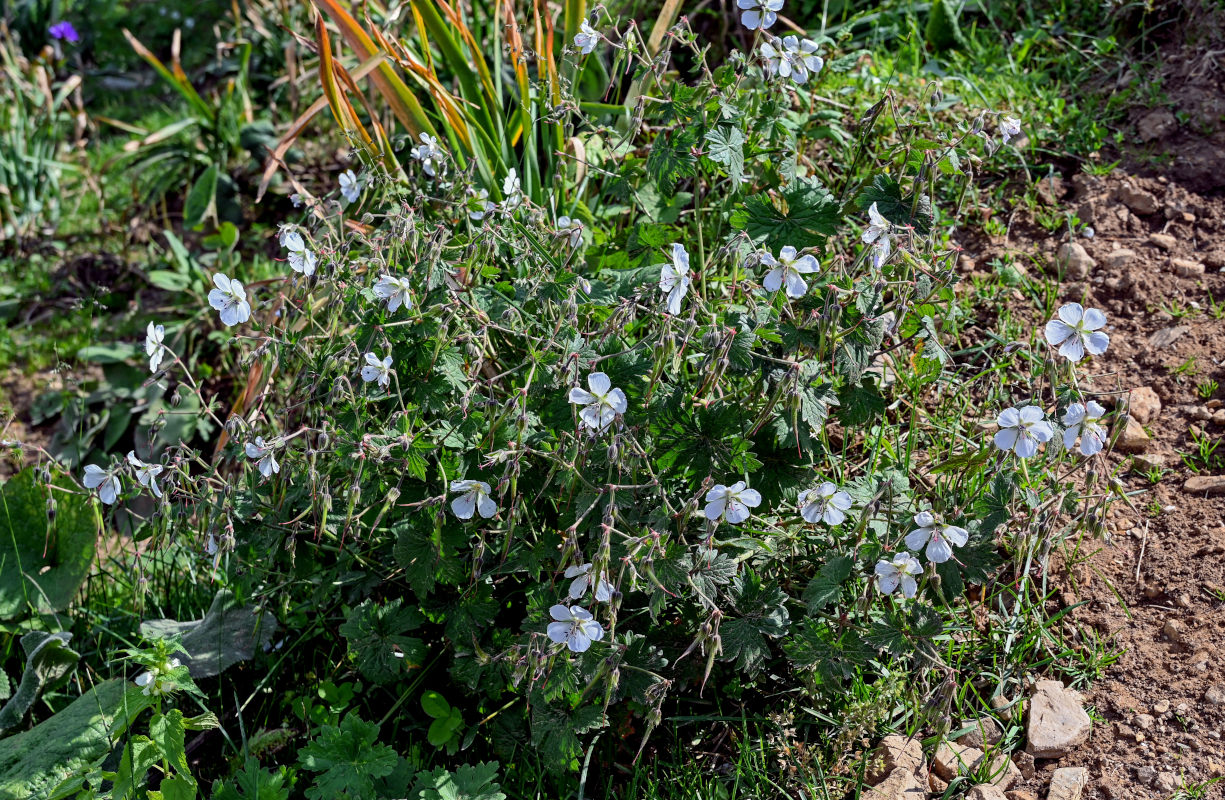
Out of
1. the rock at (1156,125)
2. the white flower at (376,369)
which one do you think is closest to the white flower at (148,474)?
the white flower at (376,369)

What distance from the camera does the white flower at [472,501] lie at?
5.57 ft

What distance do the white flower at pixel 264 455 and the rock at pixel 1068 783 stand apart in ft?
4.90

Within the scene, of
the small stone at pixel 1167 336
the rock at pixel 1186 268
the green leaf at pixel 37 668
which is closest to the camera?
the green leaf at pixel 37 668

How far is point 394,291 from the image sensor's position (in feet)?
6.02

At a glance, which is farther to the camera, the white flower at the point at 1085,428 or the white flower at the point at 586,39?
the white flower at the point at 586,39

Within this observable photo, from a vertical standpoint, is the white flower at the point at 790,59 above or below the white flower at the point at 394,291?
above

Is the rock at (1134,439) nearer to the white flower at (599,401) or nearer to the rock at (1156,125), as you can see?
the rock at (1156,125)

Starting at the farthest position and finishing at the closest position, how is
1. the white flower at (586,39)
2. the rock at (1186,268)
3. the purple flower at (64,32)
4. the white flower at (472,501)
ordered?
the purple flower at (64,32)
the rock at (1186,268)
the white flower at (586,39)
the white flower at (472,501)

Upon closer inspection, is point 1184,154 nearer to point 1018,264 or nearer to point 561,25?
point 1018,264

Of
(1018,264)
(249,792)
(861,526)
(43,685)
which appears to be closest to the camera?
(861,526)

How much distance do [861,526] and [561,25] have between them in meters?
2.28

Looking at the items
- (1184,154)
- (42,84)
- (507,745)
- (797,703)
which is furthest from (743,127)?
(42,84)

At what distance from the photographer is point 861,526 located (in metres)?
1.70

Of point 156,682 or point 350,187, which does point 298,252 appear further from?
point 156,682
